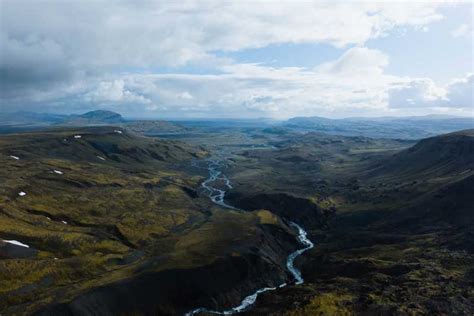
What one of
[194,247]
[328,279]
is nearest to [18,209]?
[194,247]

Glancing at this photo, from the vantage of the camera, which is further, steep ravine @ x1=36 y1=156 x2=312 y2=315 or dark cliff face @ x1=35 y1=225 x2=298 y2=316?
steep ravine @ x1=36 y1=156 x2=312 y2=315

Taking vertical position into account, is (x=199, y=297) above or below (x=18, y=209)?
below

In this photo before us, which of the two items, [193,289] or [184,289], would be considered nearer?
[184,289]

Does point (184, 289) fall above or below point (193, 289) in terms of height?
above

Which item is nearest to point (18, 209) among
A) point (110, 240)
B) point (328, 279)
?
point (110, 240)

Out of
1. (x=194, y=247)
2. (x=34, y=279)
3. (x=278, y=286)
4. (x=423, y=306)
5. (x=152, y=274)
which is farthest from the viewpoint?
(x=194, y=247)

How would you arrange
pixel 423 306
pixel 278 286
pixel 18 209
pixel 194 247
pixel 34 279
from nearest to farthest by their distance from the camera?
pixel 423 306, pixel 34 279, pixel 278 286, pixel 194 247, pixel 18 209

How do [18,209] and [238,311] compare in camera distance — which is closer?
[238,311]

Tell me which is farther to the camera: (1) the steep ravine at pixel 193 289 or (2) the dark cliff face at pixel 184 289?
(1) the steep ravine at pixel 193 289

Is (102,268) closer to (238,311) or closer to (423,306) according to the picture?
(238,311)

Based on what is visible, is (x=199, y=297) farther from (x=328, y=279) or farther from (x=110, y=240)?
(x=110, y=240)
